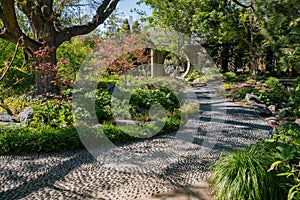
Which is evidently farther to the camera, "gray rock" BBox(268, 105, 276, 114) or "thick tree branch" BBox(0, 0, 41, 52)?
"gray rock" BBox(268, 105, 276, 114)

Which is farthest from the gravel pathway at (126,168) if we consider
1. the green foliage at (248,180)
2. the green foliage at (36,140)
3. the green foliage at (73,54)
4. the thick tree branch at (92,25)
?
the green foliage at (73,54)

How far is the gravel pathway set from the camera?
2.55 meters

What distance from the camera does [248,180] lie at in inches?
79.0

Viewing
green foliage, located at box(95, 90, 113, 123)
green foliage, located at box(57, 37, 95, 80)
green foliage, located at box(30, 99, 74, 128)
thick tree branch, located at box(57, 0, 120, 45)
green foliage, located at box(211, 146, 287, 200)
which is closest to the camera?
green foliage, located at box(211, 146, 287, 200)

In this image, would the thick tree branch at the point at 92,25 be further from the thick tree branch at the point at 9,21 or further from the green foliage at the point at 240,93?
the green foliage at the point at 240,93

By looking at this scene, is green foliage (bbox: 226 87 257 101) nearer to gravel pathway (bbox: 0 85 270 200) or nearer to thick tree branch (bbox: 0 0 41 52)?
gravel pathway (bbox: 0 85 270 200)

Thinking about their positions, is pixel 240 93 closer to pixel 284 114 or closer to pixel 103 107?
pixel 284 114

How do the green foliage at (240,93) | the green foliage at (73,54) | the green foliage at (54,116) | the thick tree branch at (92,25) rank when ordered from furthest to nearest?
the green foliage at (73,54)
the green foliage at (240,93)
the thick tree branch at (92,25)
the green foliage at (54,116)

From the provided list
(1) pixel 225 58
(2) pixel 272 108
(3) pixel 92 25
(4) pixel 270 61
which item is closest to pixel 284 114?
(2) pixel 272 108

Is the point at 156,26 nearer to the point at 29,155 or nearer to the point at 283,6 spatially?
the point at 283,6

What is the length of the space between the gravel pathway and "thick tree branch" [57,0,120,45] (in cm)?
473

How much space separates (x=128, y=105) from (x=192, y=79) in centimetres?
711

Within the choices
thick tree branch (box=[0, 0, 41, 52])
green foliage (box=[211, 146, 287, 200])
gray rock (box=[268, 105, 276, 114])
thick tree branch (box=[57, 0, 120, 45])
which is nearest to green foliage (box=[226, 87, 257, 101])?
gray rock (box=[268, 105, 276, 114])

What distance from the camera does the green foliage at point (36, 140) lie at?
367 centimetres
